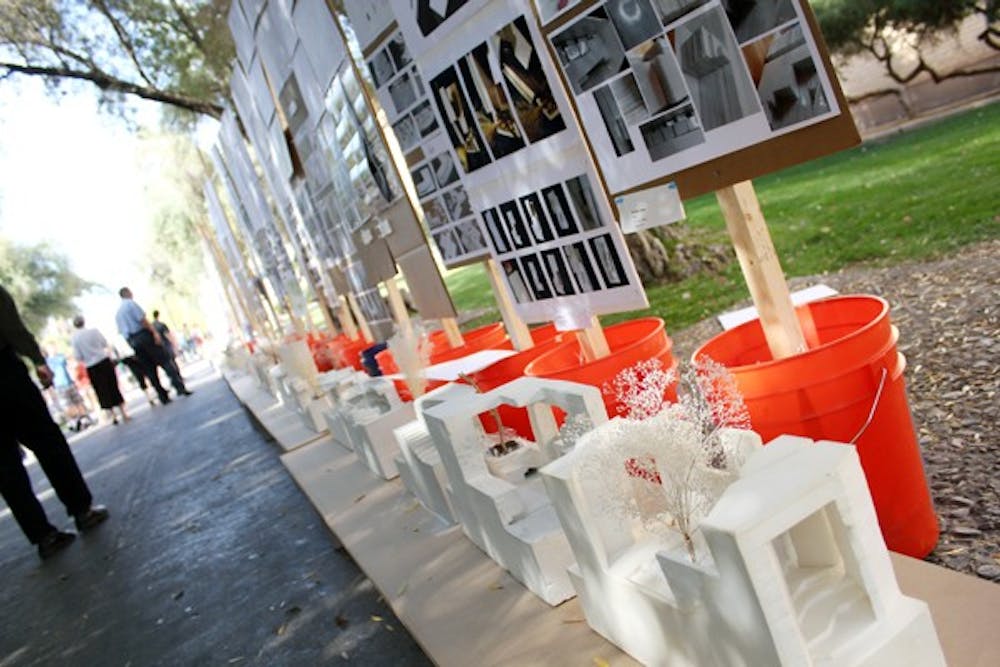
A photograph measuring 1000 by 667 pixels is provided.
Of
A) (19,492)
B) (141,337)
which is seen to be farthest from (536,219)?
(141,337)

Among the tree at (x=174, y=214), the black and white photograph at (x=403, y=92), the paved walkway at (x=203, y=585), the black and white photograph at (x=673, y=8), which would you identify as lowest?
the paved walkway at (x=203, y=585)

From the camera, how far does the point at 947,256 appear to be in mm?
5336

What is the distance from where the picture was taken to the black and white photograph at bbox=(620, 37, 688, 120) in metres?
2.05

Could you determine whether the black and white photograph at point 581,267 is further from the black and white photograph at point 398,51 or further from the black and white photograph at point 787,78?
the black and white photograph at point 398,51

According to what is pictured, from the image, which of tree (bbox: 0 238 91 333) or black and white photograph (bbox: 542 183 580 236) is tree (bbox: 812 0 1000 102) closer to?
black and white photograph (bbox: 542 183 580 236)

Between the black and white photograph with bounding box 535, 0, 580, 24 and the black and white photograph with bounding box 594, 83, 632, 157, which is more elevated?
the black and white photograph with bounding box 535, 0, 580, 24

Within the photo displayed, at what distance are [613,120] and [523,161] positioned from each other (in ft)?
2.06

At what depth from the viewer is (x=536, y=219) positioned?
297 centimetres

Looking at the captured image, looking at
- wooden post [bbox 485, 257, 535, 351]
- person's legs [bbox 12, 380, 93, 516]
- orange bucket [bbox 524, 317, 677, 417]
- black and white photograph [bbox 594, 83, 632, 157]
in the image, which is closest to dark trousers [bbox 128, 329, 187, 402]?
person's legs [bbox 12, 380, 93, 516]

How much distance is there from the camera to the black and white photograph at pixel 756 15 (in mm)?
1779

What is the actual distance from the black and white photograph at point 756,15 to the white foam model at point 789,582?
904 mm

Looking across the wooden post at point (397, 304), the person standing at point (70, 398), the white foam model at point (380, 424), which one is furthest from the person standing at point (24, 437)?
the person standing at point (70, 398)

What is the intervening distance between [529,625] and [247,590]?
2102mm

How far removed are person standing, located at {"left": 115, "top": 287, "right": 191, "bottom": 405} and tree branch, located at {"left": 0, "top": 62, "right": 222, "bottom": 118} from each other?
15.4ft
